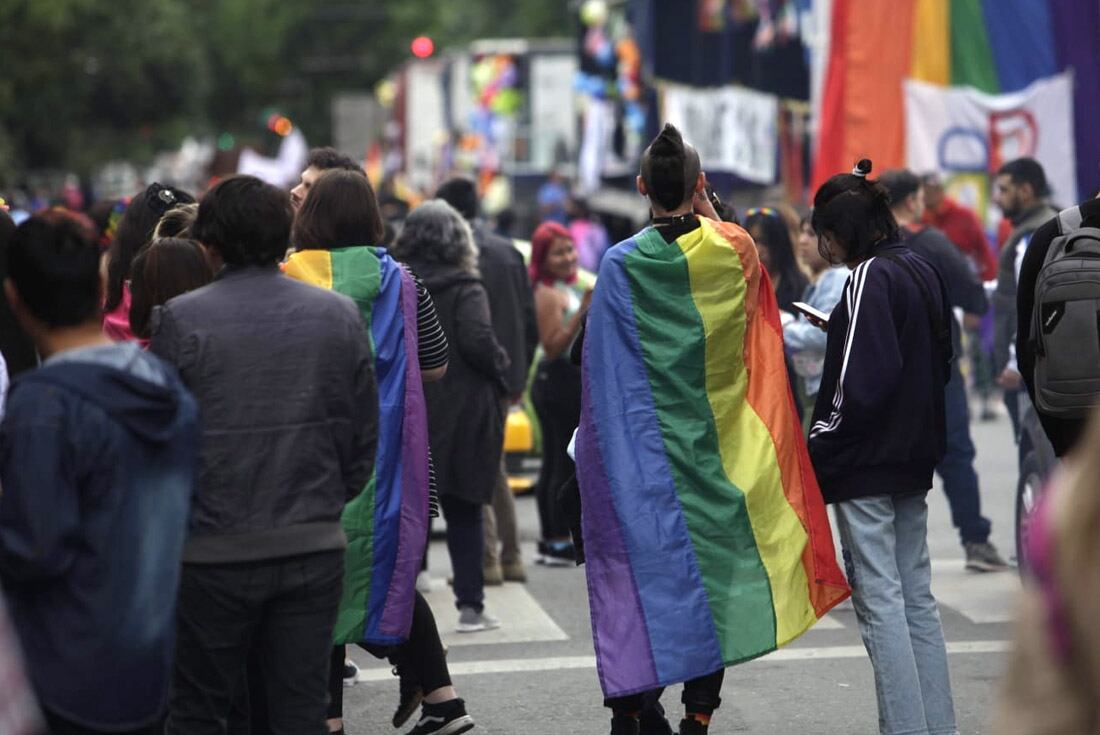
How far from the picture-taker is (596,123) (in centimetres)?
2808

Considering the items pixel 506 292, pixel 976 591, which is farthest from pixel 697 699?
pixel 506 292

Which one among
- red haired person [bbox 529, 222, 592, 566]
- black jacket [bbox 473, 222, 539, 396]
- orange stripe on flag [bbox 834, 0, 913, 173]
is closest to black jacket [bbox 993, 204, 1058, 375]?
red haired person [bbox 529, 222, 592, 566]

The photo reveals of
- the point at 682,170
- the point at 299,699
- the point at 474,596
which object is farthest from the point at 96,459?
the point at 474,596

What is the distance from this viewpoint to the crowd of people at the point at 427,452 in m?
3.70

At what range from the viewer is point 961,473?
9.17m

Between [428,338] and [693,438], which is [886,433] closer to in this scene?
[693,438]

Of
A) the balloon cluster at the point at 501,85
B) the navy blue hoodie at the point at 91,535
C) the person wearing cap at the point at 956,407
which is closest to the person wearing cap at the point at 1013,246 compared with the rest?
the person wearing cap at the point at 956,407

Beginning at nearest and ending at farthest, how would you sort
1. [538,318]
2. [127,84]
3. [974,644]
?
[974,644]
[538,318]
[127,84]

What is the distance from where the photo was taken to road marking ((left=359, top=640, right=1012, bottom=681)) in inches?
294

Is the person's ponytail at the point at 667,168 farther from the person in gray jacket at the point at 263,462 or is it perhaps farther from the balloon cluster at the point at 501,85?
the balloon cluster at the point at 501,85

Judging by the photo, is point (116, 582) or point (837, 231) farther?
point (837, 231)

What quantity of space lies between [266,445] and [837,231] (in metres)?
2.01

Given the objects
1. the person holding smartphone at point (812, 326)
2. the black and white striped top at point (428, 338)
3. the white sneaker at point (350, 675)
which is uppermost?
the black and white striped top at point (428, 338)

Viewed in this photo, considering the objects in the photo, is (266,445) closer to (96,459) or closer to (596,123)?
(96,459)
